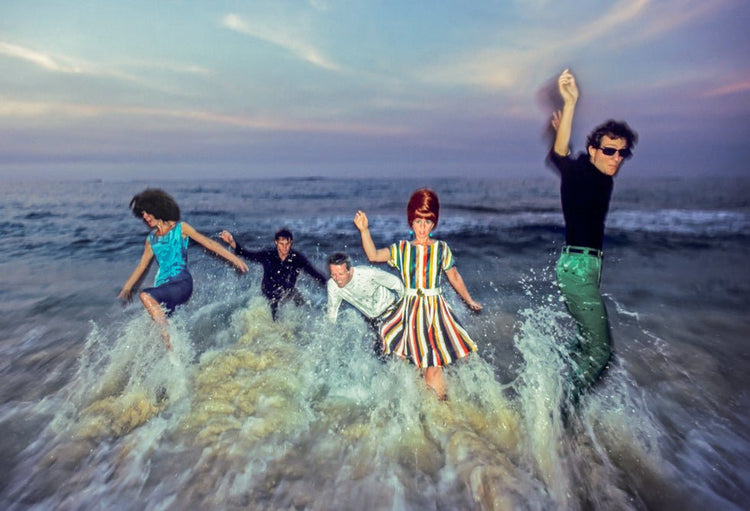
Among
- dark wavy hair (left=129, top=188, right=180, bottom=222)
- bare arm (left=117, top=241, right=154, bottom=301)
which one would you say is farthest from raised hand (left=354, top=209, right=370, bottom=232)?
bare arm (left=117, top=241, right=154, bottom=301)

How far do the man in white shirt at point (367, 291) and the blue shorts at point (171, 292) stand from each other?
6.18ft

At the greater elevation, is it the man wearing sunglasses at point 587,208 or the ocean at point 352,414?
the man wearing sunglasses at point 587,208

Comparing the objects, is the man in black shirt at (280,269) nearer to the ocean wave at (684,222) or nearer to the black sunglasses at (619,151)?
the black sunglasses at (619,151)

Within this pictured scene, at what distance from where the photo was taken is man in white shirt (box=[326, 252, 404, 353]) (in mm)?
4473

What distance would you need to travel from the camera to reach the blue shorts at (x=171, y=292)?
15.6ft

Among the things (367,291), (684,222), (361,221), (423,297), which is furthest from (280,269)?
(684,222)

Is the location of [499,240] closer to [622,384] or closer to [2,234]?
[622,384]

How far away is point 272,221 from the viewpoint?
21.0m

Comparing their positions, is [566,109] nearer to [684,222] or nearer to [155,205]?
[155,205]

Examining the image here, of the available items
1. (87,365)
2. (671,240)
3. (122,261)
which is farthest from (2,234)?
(671,240)

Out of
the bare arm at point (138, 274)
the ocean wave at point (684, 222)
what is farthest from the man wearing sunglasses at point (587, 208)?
the ocean wave at point (684, 222)

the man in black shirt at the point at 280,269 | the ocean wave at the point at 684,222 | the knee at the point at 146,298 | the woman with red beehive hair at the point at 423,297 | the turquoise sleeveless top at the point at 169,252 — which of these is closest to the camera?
the woman with red beehive hair at the point at 423,297

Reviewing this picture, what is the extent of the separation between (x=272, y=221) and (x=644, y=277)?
53.2 feet

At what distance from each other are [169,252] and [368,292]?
249 centimetres
